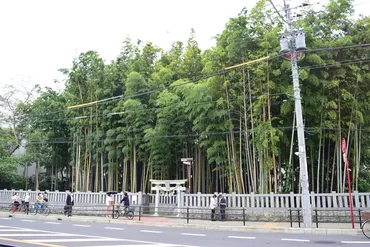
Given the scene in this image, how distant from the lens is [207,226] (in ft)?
38.8

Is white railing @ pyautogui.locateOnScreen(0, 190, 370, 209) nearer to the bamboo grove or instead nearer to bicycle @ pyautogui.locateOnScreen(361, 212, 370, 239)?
the bamboo grove

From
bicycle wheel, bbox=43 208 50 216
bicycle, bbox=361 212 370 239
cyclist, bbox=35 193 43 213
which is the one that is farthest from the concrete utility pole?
cyclist, bbox=35 193 43 213

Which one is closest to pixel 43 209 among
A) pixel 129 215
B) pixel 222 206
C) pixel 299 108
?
pixel 129 215

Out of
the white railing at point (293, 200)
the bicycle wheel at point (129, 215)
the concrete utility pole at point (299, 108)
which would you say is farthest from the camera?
the bicycle wheel at point (129, 215)

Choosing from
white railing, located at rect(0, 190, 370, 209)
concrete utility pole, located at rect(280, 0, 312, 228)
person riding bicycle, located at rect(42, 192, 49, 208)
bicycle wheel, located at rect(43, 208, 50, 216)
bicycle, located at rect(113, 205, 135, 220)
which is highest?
concrete utility pole, located at rect(280, 0, 312, 228)

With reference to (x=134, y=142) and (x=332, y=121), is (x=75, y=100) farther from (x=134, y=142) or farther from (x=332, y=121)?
(x=332, y=121)

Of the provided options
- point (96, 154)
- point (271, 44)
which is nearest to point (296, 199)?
point (271, 44)

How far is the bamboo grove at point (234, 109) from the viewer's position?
12.9 metres

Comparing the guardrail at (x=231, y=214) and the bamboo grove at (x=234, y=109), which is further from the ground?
the bamboo grove at (x=234, y=109)

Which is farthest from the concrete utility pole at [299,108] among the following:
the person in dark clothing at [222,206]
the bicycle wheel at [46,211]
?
the bicycle wheel at [46,211]

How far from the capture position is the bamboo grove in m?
12.9

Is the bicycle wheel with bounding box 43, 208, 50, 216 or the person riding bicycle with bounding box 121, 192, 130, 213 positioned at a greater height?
→ the person riding bicycle with bounding box 121, 192, 130, 213

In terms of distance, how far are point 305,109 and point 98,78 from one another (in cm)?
1111

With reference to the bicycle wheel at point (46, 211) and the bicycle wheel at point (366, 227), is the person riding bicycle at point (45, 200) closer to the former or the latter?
the bicycle wheel at point (46, 211)
